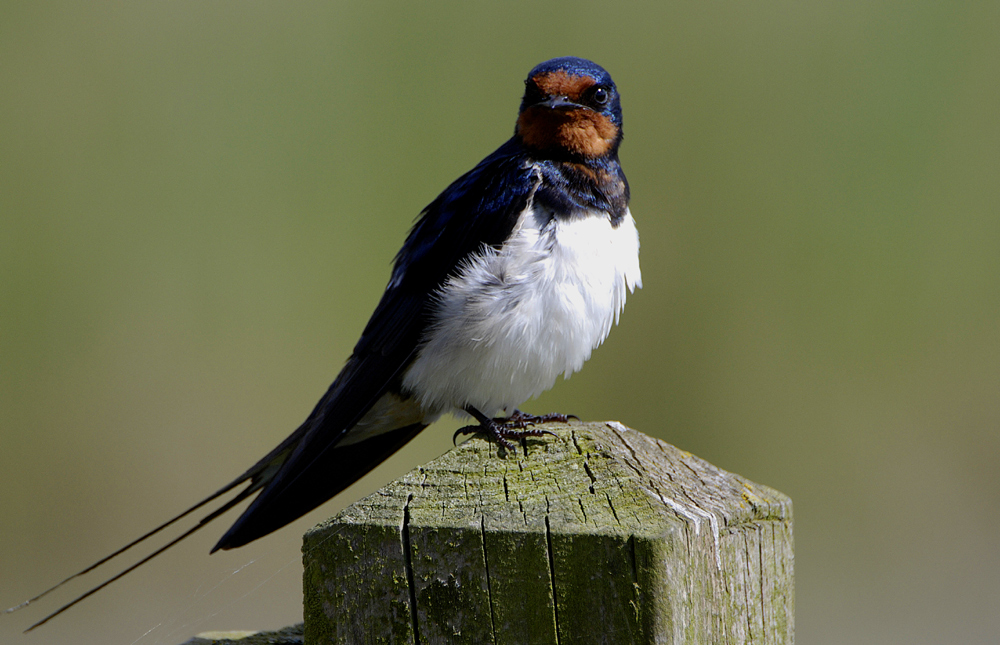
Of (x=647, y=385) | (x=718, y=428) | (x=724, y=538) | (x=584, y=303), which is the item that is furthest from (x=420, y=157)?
(x=724, y=538)

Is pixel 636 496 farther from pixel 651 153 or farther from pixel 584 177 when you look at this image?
pixel 651 153

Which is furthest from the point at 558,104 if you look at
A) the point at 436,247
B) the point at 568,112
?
the point at 436,247

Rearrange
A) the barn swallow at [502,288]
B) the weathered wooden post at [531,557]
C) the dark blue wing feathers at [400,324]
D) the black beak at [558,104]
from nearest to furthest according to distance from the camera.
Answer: the weathered wooden post at [531,557] < the dark blue wing feathers at [400,324] < the barn swallow at [502,288] < the black beak at [558,104]

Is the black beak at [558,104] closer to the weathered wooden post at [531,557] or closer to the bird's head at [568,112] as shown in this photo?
the bird's head at [568,112]

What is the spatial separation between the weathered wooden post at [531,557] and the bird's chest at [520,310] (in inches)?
44.1

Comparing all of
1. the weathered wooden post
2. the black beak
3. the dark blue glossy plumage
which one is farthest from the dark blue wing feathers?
the weathered wooden post

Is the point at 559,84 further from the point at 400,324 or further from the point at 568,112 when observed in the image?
the point at 400,324

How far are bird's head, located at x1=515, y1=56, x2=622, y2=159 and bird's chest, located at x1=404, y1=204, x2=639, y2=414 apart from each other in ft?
0.79

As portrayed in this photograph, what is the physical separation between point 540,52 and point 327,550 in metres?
4.48

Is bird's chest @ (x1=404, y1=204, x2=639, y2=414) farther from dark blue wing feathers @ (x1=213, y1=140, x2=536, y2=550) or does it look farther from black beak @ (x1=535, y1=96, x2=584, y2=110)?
black beak @ (x1=535, y1=96, x2=584, y2=110)

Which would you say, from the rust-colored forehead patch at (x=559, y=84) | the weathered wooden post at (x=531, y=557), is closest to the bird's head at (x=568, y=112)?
the rust-colored forehead patch at (x=559, y=84)

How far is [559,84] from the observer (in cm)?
261

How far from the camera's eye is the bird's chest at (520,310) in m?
2.33

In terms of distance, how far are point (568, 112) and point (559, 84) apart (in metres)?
0.10
